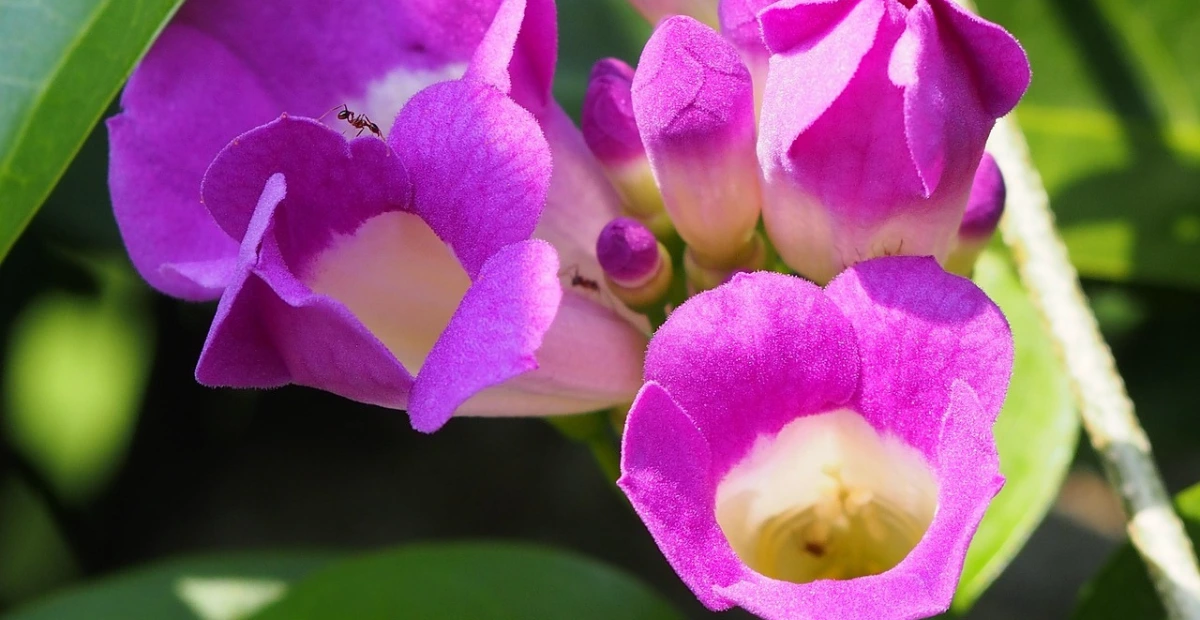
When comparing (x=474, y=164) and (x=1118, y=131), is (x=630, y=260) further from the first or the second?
(x=1118, y=131)

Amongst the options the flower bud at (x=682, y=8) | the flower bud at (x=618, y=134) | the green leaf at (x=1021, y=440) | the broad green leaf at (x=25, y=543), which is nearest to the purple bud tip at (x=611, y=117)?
the flower bud at (x=618, y=134)

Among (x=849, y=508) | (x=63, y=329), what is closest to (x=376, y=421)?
(x=63, y=329)

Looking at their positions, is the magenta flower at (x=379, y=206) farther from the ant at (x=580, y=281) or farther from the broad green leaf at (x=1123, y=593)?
the broad green leaf at (x=1123, y=593)

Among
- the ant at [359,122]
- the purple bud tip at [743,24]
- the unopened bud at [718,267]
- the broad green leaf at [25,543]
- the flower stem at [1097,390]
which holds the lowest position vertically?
the broad green leaf at [25,543]

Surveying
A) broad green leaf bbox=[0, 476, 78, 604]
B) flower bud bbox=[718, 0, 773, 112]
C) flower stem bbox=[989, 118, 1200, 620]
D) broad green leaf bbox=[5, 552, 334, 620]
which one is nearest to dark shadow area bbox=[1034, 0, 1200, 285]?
flower stem bbox=[989, 118, 1200, 620]

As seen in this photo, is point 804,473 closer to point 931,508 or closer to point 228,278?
point 931,508

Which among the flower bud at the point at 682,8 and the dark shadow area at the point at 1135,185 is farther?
the dark shadow area at the point at 1135,185
